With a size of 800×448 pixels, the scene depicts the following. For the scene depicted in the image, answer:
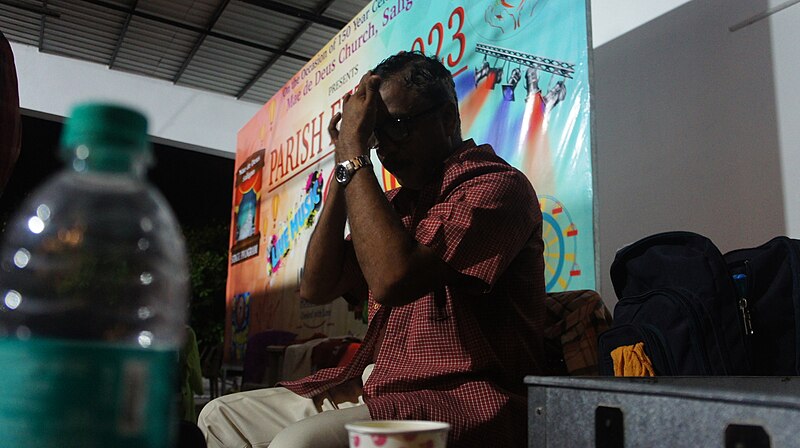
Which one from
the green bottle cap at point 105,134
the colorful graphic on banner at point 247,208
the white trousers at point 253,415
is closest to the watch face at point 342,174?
the white trousers at point 253,415

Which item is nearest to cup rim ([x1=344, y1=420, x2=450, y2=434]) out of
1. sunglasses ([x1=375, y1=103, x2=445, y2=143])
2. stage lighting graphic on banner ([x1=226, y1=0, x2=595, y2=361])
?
sunglasses ([x1=375, y1=103, x2=445, y2=143])

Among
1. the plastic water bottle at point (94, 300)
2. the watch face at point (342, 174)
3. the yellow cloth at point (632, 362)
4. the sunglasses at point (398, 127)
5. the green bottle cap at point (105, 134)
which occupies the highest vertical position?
the sunglasses at point (398, 127)

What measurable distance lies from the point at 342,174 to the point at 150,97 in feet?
26.7

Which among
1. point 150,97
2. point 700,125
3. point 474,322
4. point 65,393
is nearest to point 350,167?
point 474,322

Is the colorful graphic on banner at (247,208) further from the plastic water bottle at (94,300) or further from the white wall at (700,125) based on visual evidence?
the plastic water bottle at (94,300)

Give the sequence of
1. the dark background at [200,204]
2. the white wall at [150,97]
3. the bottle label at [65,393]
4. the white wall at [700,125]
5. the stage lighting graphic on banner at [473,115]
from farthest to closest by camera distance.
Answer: the dark background at [200,204] < the white wall at [150,97] < the stage lighting graphic on banner at [473,115] < the white wall at [700,125] < the bottle label at [65,393]

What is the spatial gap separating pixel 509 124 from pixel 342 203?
A: 119cm

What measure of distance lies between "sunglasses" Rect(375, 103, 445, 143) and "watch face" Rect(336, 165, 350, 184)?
16 centimetres

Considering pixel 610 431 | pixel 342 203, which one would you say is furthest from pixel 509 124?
pixel 610 431

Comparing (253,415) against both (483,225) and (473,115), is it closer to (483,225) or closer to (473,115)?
(483,225)

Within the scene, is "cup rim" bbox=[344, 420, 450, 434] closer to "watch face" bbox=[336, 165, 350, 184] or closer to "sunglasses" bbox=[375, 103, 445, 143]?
"watch face" bbox=[336, 165, 350, 184]

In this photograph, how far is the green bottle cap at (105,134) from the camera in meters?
0.46

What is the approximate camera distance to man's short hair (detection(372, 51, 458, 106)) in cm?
156

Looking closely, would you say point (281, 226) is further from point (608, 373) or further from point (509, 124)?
point (608, 373)
